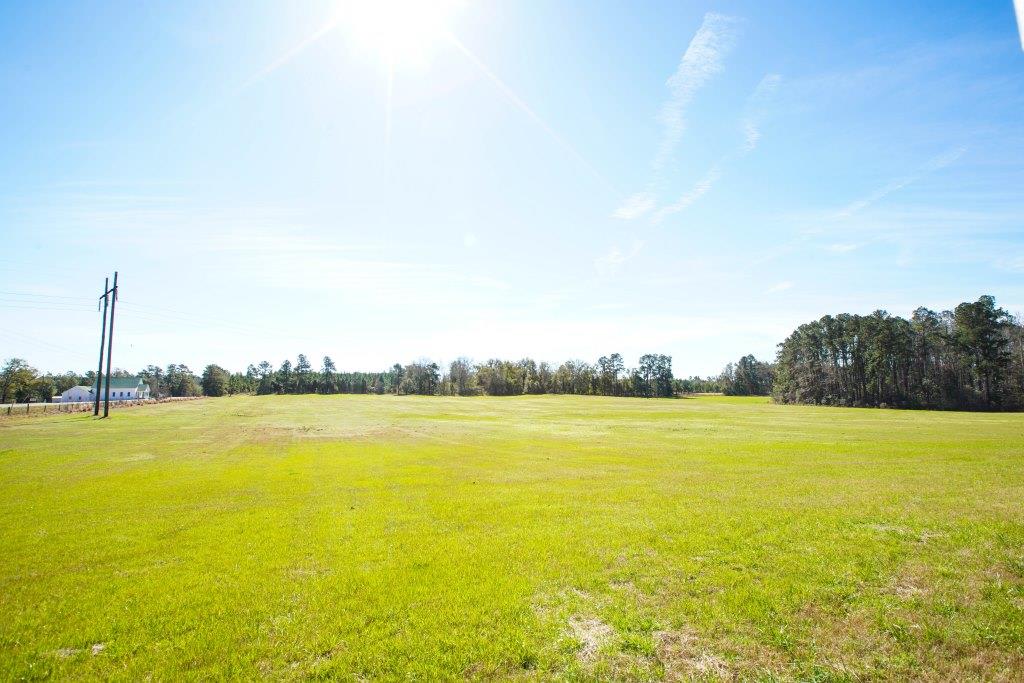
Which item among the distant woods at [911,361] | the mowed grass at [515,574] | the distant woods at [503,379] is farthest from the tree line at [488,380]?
the mowed grass at [515,574]

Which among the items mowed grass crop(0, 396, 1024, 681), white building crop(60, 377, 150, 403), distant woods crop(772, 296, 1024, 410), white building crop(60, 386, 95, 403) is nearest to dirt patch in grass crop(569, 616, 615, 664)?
mowed grass crop(0, 396, 1024, 681)

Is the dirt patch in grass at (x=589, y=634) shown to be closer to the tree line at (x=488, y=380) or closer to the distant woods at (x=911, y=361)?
the distant woods at (x=911, y=361)

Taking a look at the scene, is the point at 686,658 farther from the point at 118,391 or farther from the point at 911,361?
the point at 118,391

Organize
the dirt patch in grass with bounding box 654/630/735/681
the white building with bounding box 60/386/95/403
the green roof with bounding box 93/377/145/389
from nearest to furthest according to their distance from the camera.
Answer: the dirt patch in grass with bounding box 654/630/735/681
the white building with bounding box 60/386/95/403
the green roof with bounding box 93/377/145/389

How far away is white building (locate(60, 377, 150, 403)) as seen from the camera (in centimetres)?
16912

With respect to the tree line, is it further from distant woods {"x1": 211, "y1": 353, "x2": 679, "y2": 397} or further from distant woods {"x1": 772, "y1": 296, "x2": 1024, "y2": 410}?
distant woods {"x1": 772, "y1": 296, "x2": 1024, "y2": 410}

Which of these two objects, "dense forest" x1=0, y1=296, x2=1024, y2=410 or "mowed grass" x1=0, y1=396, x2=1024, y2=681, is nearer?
"mowed grass" x1=0, y1=396, x2=1024, y2=681

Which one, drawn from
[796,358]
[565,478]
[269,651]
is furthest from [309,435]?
[796,358]

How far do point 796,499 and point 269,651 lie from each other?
56.7ft

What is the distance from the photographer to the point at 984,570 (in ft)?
33.3

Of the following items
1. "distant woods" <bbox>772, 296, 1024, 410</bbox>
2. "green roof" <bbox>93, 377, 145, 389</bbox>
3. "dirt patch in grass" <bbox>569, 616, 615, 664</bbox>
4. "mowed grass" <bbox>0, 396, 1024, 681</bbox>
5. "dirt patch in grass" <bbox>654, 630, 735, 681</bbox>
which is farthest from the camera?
"green roof" <bbox>93, 377, 145, 389</bbox>

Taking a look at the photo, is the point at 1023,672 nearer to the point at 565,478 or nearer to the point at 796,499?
the point at 796,499

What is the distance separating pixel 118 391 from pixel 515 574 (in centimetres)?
22392

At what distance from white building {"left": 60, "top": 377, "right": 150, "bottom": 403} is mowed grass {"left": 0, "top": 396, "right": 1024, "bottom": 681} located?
196921 mm
